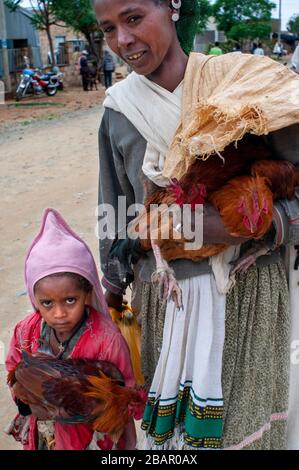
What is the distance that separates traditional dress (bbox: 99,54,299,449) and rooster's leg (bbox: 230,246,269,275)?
4 cm

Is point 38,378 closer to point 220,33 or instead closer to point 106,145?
point 106,145

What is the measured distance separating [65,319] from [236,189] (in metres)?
0.81

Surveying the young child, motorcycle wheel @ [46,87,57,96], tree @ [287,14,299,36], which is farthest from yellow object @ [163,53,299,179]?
tree @ [287,14,299,36]

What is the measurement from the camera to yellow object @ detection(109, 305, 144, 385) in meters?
2.03

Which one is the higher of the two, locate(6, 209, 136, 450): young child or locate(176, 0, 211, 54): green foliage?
locate(176, 0, 211, 54): green foliage

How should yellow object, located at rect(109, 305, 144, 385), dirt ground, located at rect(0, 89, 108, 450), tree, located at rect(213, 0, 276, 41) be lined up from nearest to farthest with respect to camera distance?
yellow object, located at rect(109, 305, 144, 385) < dirt ground, located at rect(0, 89, 108, 450) < tree, located at rect(213, 0, 276, 41)

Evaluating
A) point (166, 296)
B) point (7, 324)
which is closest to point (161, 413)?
point (166, 296)

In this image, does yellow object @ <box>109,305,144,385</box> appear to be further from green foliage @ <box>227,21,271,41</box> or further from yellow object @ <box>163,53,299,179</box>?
green foliage @ <box>227,21,271,41</box>

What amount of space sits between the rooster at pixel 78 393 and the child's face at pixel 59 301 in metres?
0.14

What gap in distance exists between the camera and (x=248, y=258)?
159 cm

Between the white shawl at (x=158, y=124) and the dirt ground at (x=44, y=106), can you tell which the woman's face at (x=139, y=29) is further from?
the dirt ground at (x=44, y=106)

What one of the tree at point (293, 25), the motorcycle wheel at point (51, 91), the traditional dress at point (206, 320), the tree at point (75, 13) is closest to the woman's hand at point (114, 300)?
the traditional dress at point (206, 320)

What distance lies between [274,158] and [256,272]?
1.25 feet

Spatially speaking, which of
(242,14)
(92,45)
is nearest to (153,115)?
(92,45)
